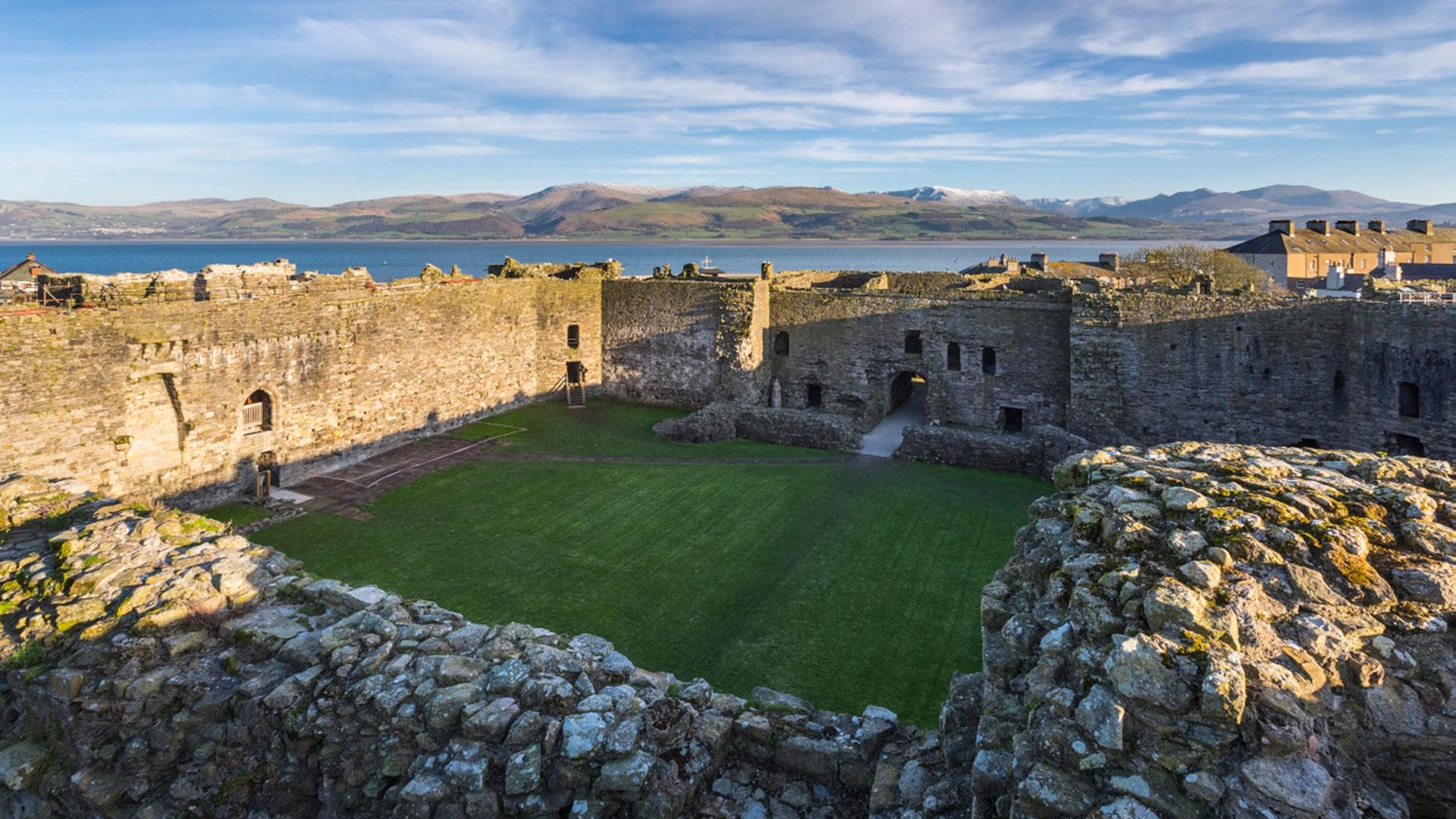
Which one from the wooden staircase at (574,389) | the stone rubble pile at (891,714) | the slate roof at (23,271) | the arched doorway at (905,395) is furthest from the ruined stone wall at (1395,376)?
the slate roof at (23,271)

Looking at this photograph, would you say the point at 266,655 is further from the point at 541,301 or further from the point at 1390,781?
the point at 541,301

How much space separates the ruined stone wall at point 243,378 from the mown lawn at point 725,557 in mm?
2885

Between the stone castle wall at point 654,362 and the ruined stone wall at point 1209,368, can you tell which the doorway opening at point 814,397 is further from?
the ruined stone wall at point 1209,368

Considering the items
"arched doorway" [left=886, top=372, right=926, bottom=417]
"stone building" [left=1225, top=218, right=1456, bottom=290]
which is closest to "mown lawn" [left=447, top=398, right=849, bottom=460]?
"arched doorway" [left=886, top=372, right=926, bottom=417]

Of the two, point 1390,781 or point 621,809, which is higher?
point 1390,781

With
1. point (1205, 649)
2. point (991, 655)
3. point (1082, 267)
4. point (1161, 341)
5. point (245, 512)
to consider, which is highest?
point (1082, 267)

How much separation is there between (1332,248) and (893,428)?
47286mm

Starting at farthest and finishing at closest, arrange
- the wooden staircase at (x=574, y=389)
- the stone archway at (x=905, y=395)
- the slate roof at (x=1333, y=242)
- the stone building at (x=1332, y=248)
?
the slate roof at (x=1333, y=242), the stone building at (x=1332, y=248), the wooden staircase at (x=574, y=389), the stone archway at (x=905, y=395)

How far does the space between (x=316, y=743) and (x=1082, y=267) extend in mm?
48000

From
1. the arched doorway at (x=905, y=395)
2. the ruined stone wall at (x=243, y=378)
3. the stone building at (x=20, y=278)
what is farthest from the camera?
the arched doorway at (x=905, y=395)

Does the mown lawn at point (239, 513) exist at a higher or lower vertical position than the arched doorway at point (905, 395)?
lower

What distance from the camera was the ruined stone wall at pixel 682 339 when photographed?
28.5 m

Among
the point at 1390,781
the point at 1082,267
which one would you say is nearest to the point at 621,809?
the point at 1390,781

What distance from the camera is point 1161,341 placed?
22.4 metres
